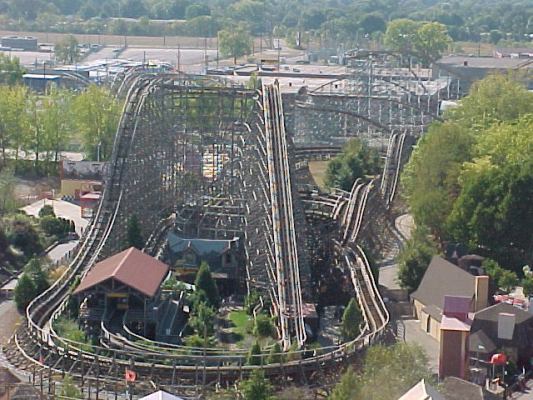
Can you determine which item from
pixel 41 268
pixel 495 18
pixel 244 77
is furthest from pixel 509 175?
pixel 495 18

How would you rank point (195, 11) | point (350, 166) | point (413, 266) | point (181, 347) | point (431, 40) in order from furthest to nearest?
point (195, 11)
point (431, 40)
point (350, 166)
point (413, 266)
point (181, 347)

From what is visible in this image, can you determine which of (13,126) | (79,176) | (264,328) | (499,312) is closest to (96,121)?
(13,126)

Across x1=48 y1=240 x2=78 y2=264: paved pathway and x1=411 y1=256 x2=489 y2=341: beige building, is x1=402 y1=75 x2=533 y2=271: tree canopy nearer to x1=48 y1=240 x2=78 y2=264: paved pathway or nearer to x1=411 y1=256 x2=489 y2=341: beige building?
x1=411 y1=256 x2=489 y2=341: beige building

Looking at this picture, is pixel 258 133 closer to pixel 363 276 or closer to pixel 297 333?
pixel 363 276

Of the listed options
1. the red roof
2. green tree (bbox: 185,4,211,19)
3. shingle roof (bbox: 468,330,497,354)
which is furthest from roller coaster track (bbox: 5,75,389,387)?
green tree (bbox: 185,4,211,19)

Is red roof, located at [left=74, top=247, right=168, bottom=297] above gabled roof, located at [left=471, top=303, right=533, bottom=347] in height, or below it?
above

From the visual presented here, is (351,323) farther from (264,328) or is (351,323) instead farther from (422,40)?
(422,40)
